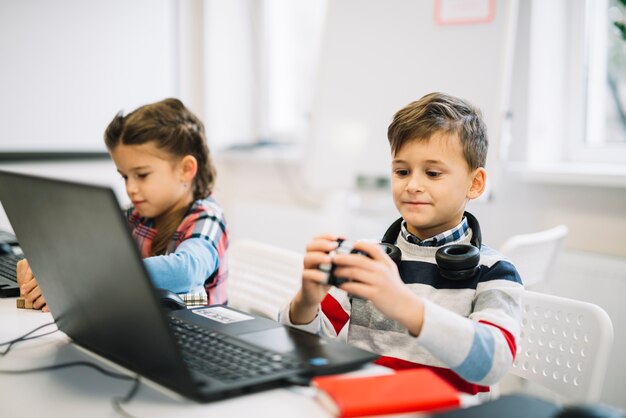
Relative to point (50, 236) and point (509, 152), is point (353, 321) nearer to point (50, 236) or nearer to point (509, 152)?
point (50, 236)

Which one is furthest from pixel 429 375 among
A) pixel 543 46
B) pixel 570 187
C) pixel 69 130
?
pixel 69 130

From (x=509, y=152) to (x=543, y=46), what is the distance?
40cm

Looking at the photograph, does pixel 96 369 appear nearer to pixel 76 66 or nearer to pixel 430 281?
pixel 430 281

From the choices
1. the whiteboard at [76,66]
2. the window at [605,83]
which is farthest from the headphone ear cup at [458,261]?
the whiteboard at [76,66]

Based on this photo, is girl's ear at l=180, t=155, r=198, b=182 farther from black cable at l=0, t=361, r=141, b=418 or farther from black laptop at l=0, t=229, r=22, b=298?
black cable at l=0, t=361, r=141, b=418

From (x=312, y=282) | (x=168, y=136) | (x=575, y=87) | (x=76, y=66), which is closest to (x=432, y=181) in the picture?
(x=312, y=282)

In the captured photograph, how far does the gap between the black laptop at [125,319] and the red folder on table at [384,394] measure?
0.07 metres

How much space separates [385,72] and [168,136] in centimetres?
108

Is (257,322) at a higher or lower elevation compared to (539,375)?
higher

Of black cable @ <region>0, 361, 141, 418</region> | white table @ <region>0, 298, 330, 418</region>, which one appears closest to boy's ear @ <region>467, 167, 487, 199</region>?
white table @ <region>0, 298, 330, 418</region>

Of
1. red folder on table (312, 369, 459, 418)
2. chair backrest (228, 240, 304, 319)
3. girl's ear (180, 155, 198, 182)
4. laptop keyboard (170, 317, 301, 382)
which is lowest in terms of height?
chair backrest (228, 240, 304, 319)

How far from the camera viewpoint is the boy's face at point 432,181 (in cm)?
112

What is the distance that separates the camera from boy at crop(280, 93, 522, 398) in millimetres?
864

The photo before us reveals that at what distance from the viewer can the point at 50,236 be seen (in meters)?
0.81
